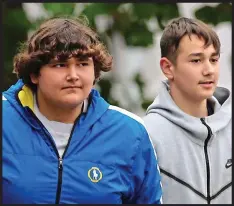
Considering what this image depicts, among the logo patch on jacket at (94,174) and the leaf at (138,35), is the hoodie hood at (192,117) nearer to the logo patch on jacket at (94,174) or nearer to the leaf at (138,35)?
the logo patch on jacket at (94,174)

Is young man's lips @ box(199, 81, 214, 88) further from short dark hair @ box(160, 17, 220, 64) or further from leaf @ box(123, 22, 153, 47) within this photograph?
leaf @ box(123, 22, 153, 47)

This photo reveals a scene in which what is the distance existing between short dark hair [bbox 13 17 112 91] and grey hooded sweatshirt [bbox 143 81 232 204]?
29 cm

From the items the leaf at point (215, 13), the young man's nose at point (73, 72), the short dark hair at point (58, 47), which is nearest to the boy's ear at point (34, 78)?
the short dark hair at point (58, 47)

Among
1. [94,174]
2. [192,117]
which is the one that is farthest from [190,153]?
[94,174]

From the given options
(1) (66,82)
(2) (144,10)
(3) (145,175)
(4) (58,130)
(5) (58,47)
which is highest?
(2) (144,10)

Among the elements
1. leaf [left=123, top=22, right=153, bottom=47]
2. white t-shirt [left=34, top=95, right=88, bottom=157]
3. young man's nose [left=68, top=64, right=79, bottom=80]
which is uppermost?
leaf [left=123, top=22, right=153, bottom=47]

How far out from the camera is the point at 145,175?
108 inches

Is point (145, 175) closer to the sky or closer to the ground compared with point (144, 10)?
closer to the ground

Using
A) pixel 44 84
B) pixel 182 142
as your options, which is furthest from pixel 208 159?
pixel 44 84

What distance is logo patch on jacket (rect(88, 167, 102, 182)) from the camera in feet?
8.66

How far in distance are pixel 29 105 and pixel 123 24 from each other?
1737mm

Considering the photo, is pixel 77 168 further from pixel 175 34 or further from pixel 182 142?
pixel 175 34

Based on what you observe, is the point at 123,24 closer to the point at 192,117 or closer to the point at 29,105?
the point at 192,117

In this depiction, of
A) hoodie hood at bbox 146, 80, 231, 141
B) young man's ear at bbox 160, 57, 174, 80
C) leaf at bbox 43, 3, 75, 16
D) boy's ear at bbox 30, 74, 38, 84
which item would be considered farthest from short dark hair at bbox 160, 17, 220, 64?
leaf at bbox 43, 3, 75, 16
